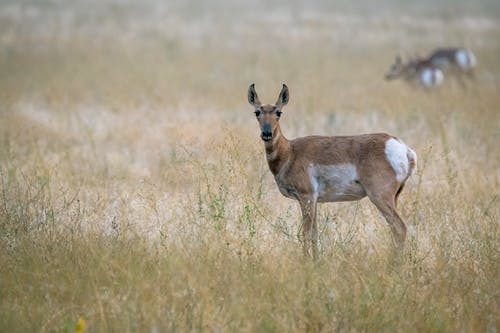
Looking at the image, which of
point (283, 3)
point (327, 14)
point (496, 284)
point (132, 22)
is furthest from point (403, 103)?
point (283, 3)

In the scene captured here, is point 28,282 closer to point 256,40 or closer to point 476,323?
point 476,323

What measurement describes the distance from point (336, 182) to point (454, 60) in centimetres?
1297

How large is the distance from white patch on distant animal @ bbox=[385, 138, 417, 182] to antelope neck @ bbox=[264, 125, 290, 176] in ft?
3.02

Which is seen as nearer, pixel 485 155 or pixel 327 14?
pixel 485 155

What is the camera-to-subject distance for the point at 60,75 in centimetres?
1827

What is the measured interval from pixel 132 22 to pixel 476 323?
25377 millimetres

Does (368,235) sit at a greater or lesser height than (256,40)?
lesser

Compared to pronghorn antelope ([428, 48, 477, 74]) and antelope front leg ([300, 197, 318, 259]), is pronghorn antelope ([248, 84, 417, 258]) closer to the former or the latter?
antelope front leg ([300, 197, 318, 259])

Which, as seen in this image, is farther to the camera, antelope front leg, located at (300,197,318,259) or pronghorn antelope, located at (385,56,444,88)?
pronghorn antelope, located at (385,56,444,88)

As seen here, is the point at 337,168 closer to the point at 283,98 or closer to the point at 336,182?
the point at 336,182

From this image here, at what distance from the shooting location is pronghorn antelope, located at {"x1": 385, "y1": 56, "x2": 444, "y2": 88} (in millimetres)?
17391

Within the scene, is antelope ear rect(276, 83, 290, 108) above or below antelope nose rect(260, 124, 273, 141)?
above

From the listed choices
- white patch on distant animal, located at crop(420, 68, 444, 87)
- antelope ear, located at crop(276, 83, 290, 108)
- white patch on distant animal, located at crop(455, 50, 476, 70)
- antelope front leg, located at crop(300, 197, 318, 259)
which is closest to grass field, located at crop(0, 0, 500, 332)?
antelope front leg, located at crop(300, 197, 318, 259)

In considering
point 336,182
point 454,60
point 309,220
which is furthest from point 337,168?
point 454,60
